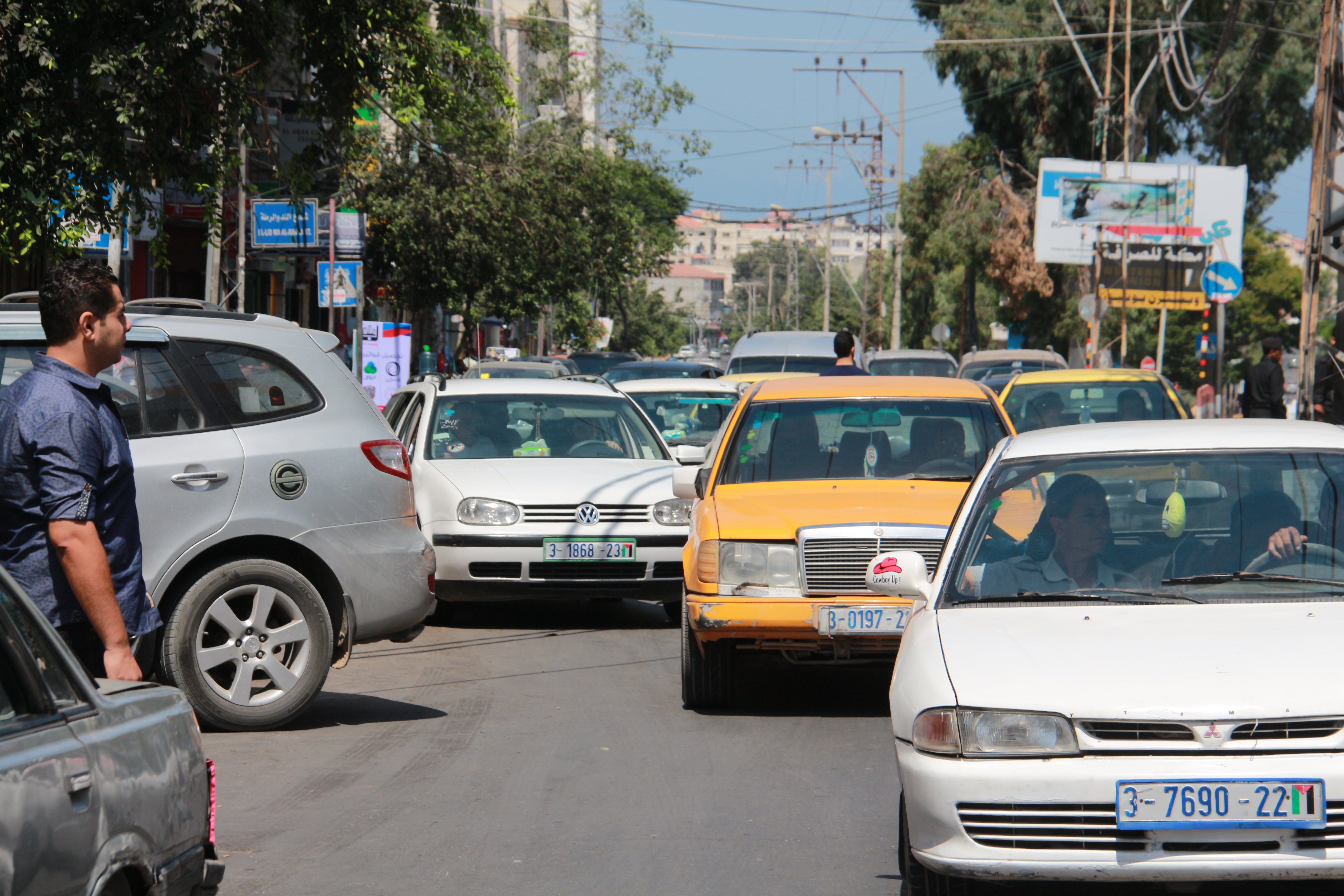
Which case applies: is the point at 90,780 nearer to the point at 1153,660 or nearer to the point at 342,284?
the point at 1153,660

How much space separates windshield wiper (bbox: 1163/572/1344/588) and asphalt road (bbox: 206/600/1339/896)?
3.13 feet

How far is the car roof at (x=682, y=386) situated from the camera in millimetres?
15422

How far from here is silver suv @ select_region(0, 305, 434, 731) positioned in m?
6.86

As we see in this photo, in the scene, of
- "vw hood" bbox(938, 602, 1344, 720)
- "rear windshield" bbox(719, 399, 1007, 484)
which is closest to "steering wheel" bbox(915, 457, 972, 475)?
"rear windshield" bbox(719, 399, 1007, 484)

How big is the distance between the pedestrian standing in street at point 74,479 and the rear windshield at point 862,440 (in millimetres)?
4429

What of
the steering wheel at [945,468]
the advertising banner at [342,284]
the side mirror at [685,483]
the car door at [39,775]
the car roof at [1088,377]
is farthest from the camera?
the advertising banner at [342,284]

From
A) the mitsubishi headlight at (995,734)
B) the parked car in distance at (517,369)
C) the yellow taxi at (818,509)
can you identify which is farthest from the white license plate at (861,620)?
the parked car in distance at (517,369)

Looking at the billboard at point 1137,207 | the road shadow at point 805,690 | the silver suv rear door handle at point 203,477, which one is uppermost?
the billboard at point 1137,207

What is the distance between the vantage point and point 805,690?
8.52 m

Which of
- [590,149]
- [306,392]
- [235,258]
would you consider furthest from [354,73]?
[590,149]

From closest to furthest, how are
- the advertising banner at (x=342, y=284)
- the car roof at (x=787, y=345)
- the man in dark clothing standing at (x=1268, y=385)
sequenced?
the man in dark clothing standing at (x=1268, y=385) → the car roof at (x=787, y=345) → the advertising banner at (x=342, y=284)

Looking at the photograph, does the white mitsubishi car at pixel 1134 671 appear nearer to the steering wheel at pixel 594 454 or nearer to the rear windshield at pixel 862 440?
the rear windshield at pixel 862 440

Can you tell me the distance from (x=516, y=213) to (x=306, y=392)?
27.5 m

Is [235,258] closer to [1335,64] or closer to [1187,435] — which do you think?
[1335,64]
